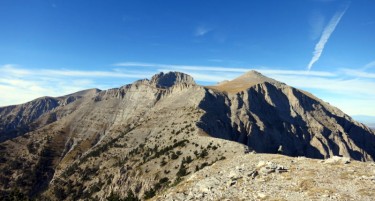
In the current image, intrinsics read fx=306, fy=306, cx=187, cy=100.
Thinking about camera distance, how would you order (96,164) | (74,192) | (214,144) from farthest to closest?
(96,164) → (74,192) → (214,144)

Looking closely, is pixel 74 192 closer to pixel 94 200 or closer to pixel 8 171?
pixel 94 200

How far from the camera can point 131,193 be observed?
105 metres

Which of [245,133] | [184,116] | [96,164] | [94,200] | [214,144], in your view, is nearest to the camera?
[214,144]

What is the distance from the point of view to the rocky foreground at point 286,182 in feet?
97.8

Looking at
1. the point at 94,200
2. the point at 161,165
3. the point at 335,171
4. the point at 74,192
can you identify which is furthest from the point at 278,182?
the point at 74,192

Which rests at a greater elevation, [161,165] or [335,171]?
[335,171]

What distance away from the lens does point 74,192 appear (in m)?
147

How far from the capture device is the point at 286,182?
33000mm

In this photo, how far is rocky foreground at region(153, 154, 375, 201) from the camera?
2981 cm

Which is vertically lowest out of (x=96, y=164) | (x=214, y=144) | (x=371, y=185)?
(x=96, y=164)

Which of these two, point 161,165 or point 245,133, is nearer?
point 161,165

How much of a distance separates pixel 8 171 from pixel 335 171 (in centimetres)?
20318

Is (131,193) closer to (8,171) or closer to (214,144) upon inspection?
(214,144)

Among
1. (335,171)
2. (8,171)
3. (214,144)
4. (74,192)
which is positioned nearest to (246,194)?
(335,171)
